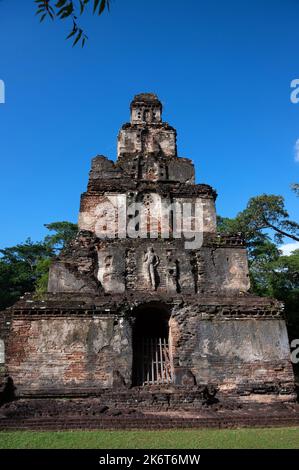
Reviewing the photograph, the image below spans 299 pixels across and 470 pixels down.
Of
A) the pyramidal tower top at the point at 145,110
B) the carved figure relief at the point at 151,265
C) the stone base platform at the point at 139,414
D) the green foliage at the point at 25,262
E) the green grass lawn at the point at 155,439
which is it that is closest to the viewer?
the green grass lawn at the point at 155,439

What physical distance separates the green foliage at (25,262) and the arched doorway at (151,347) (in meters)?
23.4

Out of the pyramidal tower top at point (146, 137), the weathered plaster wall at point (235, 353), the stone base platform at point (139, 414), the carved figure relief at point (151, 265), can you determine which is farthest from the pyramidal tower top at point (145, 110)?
the stone base platform at point (139, 414)

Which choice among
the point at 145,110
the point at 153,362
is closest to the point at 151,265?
the point at 153,362

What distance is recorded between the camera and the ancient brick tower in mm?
11266

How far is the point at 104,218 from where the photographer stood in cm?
1521

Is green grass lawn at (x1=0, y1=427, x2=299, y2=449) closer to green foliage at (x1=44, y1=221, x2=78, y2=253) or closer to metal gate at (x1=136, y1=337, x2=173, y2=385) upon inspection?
metal gate at (x1=136, y1=337, x2=173, y2=385)

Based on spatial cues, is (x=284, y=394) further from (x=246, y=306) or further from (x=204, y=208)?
(x=204, y=208)

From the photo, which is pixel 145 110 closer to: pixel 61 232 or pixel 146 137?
pixel 146 137

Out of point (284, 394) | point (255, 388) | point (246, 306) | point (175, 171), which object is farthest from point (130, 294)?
point (175, 171)

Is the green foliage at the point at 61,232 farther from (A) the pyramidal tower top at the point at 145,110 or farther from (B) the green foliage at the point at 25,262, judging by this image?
(A) the pyramidal tower top at the point at 145,110

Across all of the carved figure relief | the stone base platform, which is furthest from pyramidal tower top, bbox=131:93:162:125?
the stone base platform

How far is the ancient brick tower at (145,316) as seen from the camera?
444 inches

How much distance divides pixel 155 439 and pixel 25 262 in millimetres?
35872
